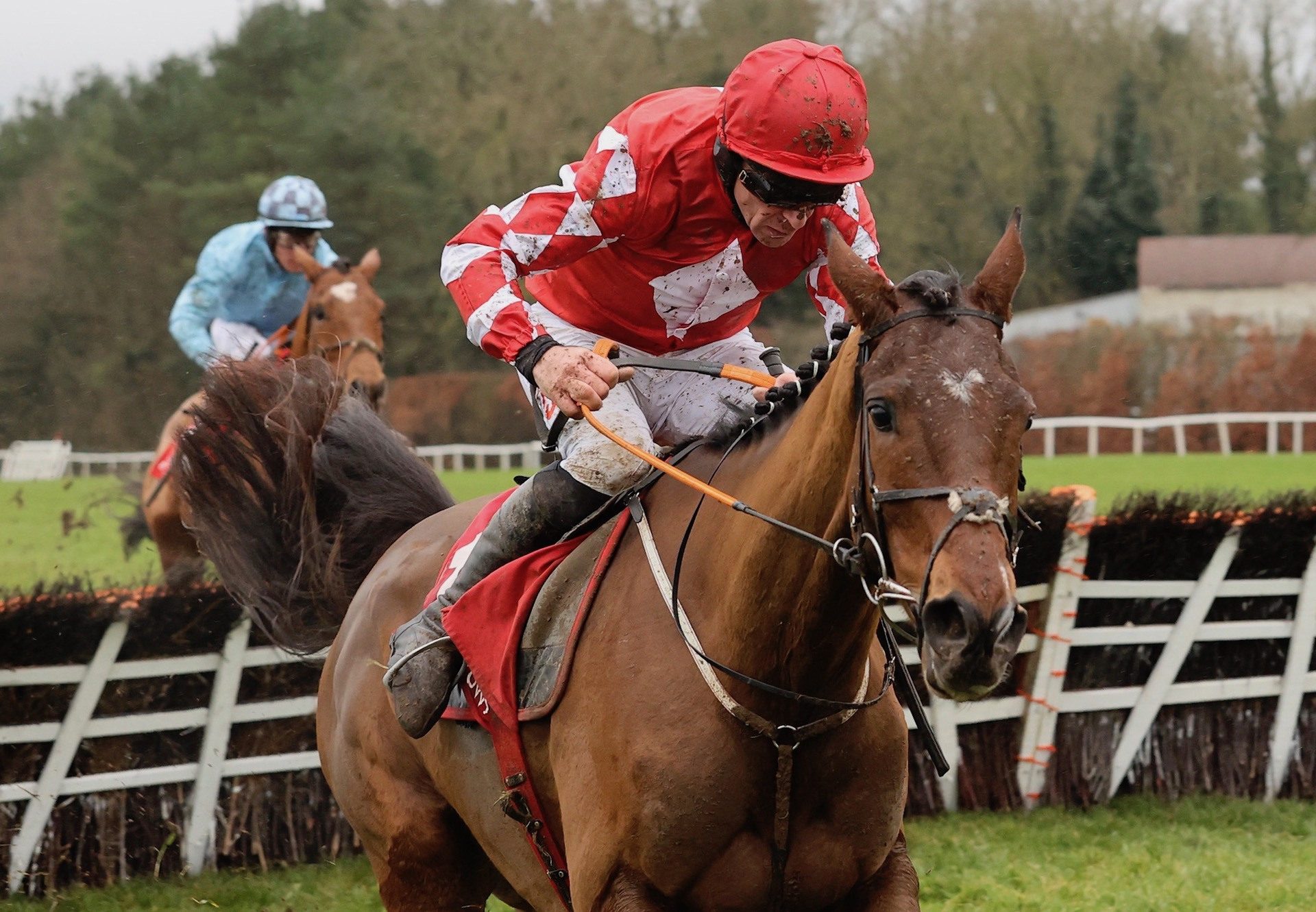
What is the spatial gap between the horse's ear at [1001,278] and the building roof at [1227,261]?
92.1ft

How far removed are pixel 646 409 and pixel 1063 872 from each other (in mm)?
3160

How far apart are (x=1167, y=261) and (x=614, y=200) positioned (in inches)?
1138

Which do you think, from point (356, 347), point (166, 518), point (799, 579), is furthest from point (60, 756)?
point (799, 579)

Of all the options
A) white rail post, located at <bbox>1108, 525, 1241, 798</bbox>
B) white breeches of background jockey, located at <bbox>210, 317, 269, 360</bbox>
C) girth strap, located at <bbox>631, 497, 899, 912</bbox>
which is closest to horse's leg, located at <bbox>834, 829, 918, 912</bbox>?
girth strap, located at <bbox>631, 497, 899, 912</bbox>

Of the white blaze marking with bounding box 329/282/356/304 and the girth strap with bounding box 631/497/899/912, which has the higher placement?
the white blaze marking with bounding box 329/282/356/304

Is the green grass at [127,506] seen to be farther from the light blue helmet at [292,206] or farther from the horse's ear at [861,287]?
the horse's ear at [861,287]

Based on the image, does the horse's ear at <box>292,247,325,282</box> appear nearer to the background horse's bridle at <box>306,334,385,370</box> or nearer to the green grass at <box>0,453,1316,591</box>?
the background horse's bridle at <box>306,334,385,370</box>

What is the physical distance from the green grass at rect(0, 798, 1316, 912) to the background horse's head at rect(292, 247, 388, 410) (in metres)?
2.53

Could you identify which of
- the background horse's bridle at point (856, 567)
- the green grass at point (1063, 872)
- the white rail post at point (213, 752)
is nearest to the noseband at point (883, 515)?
the background horse's bridle at point (856, 567)

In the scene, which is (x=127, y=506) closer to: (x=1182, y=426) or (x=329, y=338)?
(x=329, y=338)

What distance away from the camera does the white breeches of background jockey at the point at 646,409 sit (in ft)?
10.5

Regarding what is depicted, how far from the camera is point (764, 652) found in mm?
2721

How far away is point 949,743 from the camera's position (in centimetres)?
656

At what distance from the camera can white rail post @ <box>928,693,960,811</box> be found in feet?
21.3
